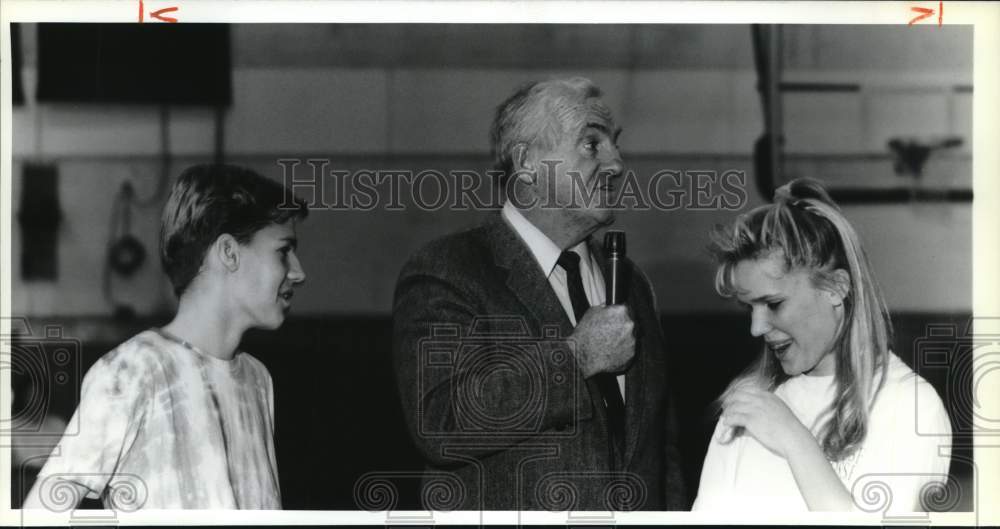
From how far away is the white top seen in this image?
4484 millimetres

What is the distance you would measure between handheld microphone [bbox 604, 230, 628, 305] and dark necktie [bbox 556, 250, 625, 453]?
0.10m

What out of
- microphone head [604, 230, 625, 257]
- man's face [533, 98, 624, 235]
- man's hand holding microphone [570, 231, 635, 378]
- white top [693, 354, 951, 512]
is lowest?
white top [693, 354, 951, 512]

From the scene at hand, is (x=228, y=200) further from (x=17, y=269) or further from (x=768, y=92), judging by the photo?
(x=768, y=92)

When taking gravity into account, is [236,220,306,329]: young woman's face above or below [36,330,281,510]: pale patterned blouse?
above

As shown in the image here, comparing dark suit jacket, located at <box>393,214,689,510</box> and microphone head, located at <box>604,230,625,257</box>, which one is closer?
dark suit jacket, located at <box>393,214,689,510</box>

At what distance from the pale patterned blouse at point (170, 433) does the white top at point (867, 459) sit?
1.69 metres

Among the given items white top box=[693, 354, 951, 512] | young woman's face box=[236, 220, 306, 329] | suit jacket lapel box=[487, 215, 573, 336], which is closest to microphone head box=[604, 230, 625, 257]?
suit jacket lapel box=[487, 215, 573, 336]

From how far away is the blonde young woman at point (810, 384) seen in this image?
4.48 meters

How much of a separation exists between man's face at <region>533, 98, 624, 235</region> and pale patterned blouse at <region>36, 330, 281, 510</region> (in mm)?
1283

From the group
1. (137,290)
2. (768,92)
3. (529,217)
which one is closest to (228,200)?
(137,290)

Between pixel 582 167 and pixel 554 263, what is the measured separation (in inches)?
14.7

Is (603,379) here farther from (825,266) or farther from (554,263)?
(825,266)

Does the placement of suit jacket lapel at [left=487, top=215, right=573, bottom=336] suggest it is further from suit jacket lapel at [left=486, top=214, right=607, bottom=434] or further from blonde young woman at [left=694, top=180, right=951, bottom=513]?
blonde young woman at [left=694, top=180, right=951, bottom=513]

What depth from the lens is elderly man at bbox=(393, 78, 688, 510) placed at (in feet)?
14.4
